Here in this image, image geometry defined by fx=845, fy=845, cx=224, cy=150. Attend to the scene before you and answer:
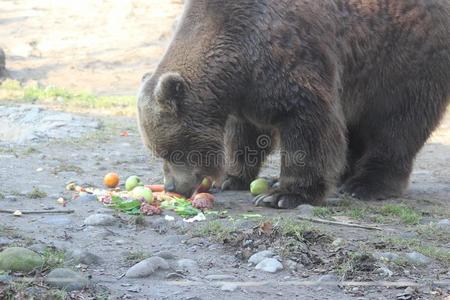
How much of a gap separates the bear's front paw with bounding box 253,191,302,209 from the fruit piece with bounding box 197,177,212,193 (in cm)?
50

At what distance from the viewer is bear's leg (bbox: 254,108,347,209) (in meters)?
7.21

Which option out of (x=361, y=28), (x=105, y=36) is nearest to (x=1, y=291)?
(x=361, y=28)

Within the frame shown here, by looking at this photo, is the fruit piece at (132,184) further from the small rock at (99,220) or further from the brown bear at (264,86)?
the small rock at (99,220)

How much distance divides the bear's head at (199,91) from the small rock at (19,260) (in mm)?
2646

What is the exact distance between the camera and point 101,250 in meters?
5.41

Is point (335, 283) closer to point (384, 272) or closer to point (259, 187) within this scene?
point (384, 272)

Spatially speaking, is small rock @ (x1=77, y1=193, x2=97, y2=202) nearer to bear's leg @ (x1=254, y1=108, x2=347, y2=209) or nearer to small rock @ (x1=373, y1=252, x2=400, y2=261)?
bear's leg @ (x1=254, y1=108, x2=347, y2=209)

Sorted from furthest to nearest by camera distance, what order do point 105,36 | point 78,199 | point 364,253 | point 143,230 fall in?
point 105,36
point 78,199
point 143,230
point 364,253

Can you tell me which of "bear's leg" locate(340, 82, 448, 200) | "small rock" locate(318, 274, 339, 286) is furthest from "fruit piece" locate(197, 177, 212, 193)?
"small rock" locate(318, 274, 339, 286)

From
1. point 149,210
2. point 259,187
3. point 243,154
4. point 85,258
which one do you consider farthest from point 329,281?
point 243,154

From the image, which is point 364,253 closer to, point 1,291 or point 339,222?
point 339,222

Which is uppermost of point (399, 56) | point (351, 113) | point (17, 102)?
point (399, 56)

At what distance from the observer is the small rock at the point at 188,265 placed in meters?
5.02

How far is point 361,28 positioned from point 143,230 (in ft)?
10.1
